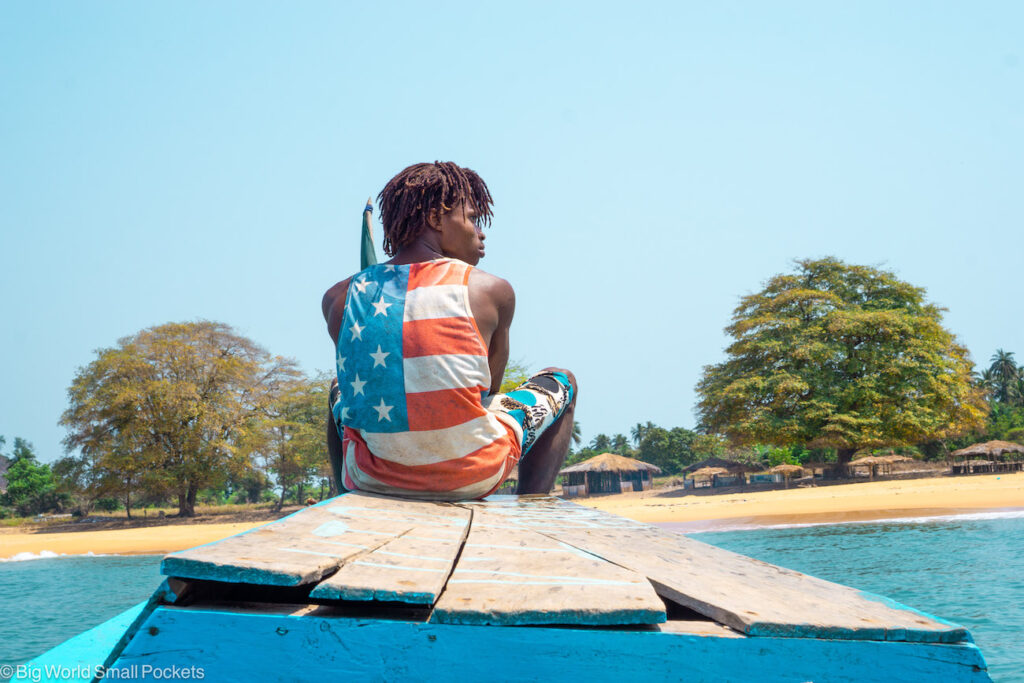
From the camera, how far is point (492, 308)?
7.18 feet

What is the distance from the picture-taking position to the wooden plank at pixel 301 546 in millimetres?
962

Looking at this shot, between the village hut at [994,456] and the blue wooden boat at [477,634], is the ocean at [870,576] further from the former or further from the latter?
the village hut at [994,456]

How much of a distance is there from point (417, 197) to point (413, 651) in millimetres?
1691

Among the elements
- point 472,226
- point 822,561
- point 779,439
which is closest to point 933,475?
point 779,439

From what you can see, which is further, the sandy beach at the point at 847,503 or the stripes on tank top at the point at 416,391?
the sandy beach at the point at 847,503

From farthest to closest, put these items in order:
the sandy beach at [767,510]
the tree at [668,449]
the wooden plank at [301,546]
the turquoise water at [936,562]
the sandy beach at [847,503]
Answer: the tree at [668,449], the sandy beach at [767,510], the sandy beach at [847,503], the turquoise water at [936,562], the wooden plank at [301,546]

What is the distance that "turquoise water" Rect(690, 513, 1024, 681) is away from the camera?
5.51m

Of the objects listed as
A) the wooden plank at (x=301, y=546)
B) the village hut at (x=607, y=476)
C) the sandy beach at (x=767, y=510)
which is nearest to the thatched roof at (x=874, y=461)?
the sandy beach at (x=767, y=510)

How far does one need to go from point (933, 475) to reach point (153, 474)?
30755mm

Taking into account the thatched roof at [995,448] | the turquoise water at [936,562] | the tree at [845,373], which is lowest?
the turquoise water at [936,562]

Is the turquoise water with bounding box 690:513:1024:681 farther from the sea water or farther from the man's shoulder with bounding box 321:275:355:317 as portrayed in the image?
the sea water

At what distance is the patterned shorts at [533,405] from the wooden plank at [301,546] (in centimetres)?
74

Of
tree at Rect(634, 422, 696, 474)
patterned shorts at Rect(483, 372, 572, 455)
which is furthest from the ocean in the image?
tree at Rect(634, 422, 696, 474)

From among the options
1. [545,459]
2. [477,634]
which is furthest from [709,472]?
[477,634]
